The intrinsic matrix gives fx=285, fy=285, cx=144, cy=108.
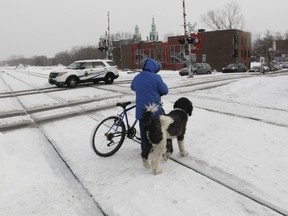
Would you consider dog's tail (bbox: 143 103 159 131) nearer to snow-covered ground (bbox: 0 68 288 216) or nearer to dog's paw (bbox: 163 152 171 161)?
snow-covered ground (bbox: 0 68 288 216)

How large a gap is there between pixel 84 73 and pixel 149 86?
15.4m

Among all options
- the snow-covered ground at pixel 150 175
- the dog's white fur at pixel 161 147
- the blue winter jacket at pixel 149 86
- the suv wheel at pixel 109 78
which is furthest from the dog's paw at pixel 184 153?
the suv wheel at pixel 109 78

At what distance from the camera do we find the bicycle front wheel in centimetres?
555

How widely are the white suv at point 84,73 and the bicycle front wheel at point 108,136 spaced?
46.6ft

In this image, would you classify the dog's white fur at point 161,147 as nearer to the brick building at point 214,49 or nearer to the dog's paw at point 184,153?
the dog's paw at point 184,153

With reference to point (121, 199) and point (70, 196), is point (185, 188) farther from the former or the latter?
point (70, 196)

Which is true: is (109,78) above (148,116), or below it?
above

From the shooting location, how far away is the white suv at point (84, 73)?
755 inches

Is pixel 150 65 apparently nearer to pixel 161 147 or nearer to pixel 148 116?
pixel 148 116

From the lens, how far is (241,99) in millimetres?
11445

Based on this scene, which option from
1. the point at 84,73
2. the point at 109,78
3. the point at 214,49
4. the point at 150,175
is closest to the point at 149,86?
the point at 150,175

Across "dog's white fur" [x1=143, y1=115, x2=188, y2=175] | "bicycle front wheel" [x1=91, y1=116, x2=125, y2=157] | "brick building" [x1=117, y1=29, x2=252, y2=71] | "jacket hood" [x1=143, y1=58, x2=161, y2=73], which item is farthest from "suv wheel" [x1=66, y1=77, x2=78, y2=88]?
"brick building" [x1=117, y1=29, x2=252, y2=71]

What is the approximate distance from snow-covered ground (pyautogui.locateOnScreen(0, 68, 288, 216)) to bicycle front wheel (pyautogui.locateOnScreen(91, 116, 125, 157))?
17 cm

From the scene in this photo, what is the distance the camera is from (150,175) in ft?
15.5
